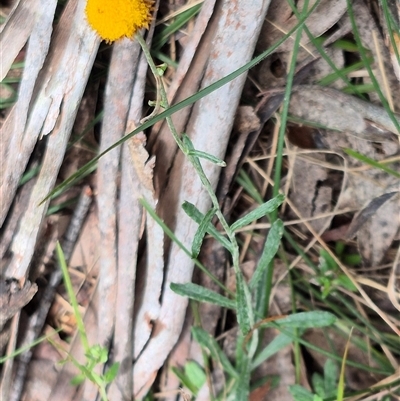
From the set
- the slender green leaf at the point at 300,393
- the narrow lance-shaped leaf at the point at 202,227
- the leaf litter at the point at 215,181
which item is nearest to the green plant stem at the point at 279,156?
the leaf litter at the point at 215,181

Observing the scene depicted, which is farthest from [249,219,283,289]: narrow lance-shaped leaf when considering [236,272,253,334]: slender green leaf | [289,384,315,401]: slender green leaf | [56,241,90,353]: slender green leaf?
[56,241,90,353]: slender green leaf

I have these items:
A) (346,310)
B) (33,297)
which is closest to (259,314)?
(346,310)

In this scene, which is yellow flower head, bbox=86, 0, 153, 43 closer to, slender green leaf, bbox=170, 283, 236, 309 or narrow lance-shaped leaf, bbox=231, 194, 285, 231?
narrow lance-shaped leaf, bbox=231, 194, 285, 231

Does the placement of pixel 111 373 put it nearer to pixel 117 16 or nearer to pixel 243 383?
pixel 243 383

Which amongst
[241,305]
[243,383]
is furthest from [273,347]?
[241,305]

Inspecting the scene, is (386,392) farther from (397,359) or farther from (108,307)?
(108,307)

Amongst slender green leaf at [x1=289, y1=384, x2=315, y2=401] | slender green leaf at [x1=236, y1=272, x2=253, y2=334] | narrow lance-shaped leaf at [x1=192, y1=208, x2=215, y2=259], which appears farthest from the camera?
slender green leaf at [x1=289, y1=384, x2=315, y2=401]

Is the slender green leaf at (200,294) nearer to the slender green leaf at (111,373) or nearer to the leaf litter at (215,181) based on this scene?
the leaf litter at (215,181)
